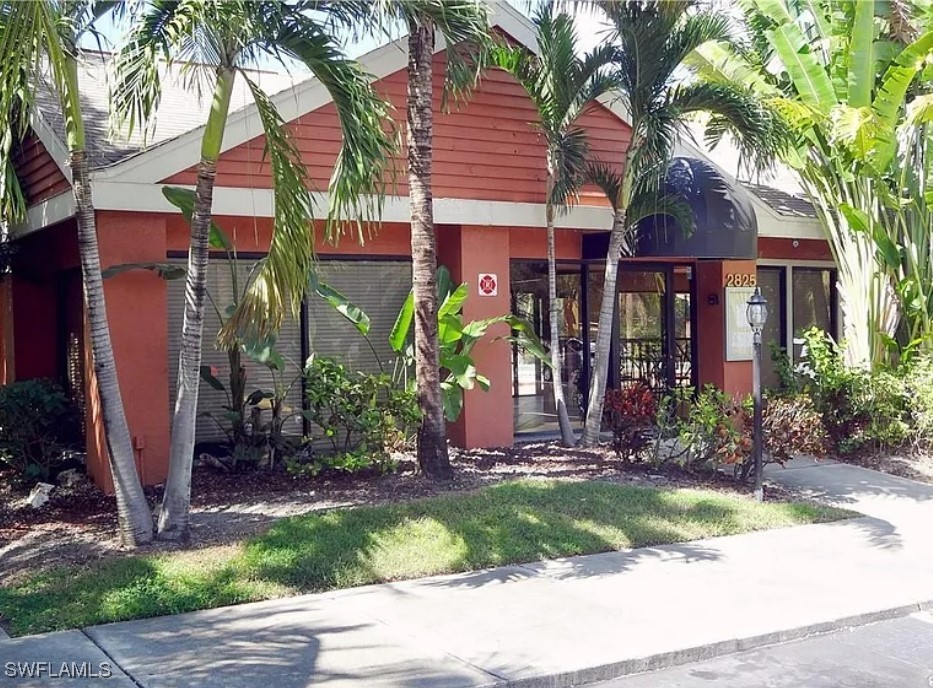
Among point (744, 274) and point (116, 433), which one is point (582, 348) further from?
point (116, 433)

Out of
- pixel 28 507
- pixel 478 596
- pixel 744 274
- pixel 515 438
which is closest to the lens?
pixel 478 596

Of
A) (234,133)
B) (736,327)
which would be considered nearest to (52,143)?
(234,133)

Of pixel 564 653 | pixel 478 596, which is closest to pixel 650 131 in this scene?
Answer: pixel 478 596

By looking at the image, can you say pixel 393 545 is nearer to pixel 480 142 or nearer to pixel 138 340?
pixel 138 340

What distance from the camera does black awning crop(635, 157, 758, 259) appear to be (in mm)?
12055

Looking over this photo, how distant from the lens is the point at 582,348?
13898 mm

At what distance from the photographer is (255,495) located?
9.67 meters

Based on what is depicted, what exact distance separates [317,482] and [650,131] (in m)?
5.35

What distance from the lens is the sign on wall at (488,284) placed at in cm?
1198

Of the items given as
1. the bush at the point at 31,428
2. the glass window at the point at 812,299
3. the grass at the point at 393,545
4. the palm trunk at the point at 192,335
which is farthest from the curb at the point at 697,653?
the glass window at the point at 812,299

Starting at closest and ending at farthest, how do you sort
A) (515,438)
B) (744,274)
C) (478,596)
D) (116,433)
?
(478,596) → (116,433) → (515,438) → (744,274)

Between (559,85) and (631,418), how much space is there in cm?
386

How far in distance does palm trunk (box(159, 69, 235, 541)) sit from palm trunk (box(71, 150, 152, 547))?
0.82 feet

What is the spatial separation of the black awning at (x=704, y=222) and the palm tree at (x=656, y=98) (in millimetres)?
638
